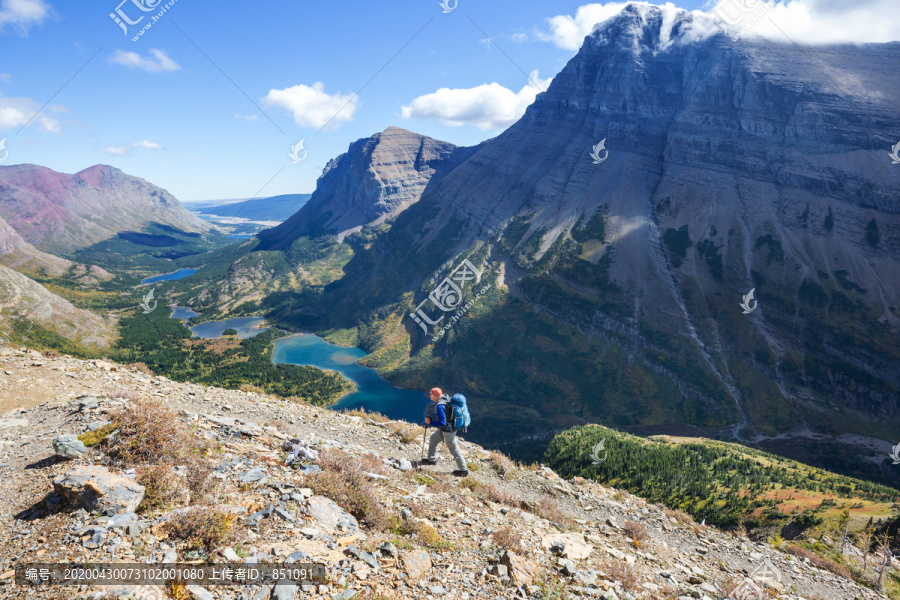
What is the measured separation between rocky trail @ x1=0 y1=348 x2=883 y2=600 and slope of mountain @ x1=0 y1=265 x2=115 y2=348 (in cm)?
12358

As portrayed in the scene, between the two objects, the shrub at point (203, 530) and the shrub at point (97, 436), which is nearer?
the shrub at point (203, 530)

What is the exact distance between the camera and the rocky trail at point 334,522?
25.3 feet

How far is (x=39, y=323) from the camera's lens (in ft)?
355

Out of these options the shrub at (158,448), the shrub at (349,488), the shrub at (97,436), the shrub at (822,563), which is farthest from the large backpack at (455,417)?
the shrub at (822,563)

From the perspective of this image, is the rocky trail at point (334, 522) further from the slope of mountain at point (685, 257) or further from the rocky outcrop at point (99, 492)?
the slope of mountain at point (685, 257)

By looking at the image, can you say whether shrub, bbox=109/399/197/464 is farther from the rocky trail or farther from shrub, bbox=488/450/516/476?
shrub, bbox=488/450/516/476

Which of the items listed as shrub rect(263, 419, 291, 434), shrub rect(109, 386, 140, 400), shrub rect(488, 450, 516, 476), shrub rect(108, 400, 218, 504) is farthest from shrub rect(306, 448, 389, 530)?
shrub rect(109, 386, 140, 400)

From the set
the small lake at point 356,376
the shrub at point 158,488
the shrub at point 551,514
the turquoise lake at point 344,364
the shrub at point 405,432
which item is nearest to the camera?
the shrub at point 158,488

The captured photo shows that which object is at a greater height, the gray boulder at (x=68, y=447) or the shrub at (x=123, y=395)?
the gray boulder at (x=68, y=447)

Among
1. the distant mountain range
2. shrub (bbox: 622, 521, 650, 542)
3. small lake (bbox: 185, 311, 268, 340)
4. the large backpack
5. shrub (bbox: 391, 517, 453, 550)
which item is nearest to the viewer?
shrub (bbox: 391, 517, 453, 550)

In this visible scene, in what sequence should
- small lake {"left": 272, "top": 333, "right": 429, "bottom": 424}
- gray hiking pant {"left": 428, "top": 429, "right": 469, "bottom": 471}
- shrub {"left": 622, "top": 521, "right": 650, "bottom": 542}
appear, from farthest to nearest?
1. small lake {"left": 272, "top": 333, "right": 429, "bottom": 424}
2. gray hiking pant {"left": 428, "top": 429, "right": 469, "bottom": 471}
3. shrub {"left": 622, "top": 521, "right": 650, "bottom": 542}

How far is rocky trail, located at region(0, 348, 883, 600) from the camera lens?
771cm

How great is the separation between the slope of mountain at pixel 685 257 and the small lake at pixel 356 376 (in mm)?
6317

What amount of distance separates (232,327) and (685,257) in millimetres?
179697
